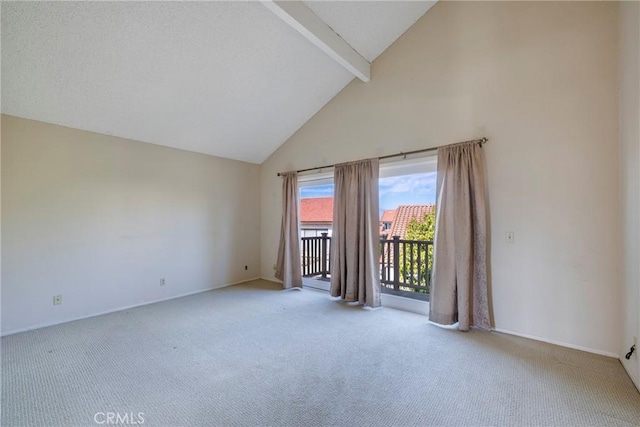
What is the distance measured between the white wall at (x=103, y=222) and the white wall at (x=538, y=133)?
3334 millimetres

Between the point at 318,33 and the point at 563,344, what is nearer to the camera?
the point at 563,344

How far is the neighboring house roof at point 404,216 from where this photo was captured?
11.5 feet

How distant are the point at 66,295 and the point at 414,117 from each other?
4.65 m

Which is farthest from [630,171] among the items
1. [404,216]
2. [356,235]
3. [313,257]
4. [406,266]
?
[313,257]

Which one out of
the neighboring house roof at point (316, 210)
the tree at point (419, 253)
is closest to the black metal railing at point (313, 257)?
the neighboring house roof at point (316, 210)

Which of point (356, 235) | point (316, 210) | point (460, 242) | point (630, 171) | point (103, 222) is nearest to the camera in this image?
point (630, 171)

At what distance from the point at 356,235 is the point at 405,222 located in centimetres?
73

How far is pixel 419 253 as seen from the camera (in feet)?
12.2

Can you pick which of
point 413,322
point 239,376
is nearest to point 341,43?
point 413,322

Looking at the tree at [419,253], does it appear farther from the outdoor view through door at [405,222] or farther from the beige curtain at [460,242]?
the beige curtain at [460,242]

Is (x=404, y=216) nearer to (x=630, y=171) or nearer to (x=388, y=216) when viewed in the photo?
(x=388, y=216)

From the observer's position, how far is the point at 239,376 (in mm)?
2006

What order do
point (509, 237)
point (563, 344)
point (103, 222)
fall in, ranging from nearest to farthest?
point (563, 344), point (509, 237), point (103, 222)

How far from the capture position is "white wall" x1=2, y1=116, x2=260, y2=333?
112 inches
